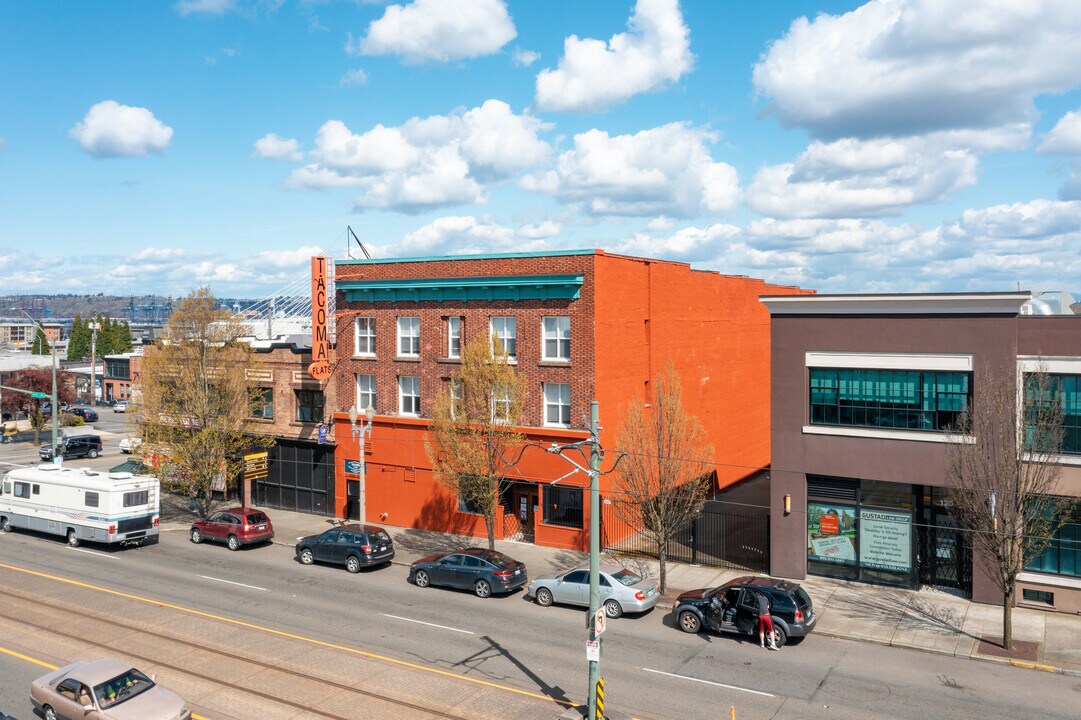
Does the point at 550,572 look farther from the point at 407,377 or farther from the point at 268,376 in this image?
the point at 268,376

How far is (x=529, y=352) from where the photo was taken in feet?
114

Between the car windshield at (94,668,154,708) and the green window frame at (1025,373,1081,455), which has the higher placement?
the green window frame at (1025,373,1081,455)

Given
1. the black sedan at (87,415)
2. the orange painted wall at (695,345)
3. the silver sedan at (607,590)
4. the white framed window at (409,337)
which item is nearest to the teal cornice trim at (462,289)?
the white framed window at (409,337)

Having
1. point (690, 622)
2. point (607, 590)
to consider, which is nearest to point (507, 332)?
point (607, 590)

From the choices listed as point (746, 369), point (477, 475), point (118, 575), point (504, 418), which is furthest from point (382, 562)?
point (746, 369)

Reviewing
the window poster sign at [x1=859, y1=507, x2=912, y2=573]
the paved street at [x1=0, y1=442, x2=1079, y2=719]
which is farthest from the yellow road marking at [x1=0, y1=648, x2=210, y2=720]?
the window poster sign at [x1=859, y1=507, x2=912, y2=573]

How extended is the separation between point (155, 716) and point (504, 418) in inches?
697

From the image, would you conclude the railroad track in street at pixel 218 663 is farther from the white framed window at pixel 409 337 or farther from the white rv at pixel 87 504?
the white framed window at pixel 409 337

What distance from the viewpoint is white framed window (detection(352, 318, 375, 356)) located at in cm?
3975

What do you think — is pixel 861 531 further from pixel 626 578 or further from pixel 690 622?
pixel 626 578

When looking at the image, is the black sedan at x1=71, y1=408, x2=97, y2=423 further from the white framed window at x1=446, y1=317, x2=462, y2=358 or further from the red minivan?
the white framed window at x1=446, y1=317, x2=462, y2=358

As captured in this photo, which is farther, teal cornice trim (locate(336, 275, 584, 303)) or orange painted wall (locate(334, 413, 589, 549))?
orange painted wall (locate(334, 413, 589, 549))

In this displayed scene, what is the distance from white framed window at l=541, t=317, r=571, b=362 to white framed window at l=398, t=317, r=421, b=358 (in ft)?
22.1

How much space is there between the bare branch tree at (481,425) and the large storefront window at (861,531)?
450 inches
